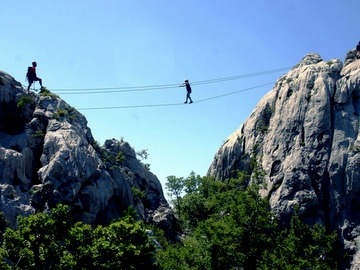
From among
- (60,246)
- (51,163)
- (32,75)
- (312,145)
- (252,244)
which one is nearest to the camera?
(60,246)

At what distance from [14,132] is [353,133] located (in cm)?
3983

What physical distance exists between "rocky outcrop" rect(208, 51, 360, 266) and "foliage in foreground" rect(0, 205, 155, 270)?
28085 millimetres

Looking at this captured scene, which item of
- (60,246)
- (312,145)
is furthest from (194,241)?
(312,145)

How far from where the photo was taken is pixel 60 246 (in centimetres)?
2625

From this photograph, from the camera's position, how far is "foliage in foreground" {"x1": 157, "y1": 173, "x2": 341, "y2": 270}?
40.5 metres

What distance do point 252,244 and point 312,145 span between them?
16119 millimetres

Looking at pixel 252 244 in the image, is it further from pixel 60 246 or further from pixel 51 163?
pixel 60 246

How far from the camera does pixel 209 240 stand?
42156 millimetres

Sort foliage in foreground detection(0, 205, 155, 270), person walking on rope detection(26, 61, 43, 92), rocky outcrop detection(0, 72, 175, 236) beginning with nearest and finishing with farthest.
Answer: foliage in foreground detection(0, 205, 155, 270) → rocky outcrop detection(0, 72, 175, 236) → person walking on rope detection(26, 61, 43, 92)

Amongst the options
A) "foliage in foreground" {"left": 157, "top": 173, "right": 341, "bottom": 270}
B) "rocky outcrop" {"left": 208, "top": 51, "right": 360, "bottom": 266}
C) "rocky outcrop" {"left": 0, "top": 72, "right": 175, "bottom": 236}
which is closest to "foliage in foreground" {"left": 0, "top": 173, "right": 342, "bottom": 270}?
"foliage in foreground" {"left": 157, "top": 173, "right": 341, "bottom": 270}

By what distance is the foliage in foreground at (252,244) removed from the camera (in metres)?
40.5

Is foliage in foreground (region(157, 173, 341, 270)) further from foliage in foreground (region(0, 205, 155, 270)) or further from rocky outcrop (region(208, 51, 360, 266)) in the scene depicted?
foliage in foreground (region(0, 205, 155, 270))

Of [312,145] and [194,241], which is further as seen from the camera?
[312,145]

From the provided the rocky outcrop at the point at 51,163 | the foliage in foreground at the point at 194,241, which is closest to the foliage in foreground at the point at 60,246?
the foliage in foreground at the point at 194,241
